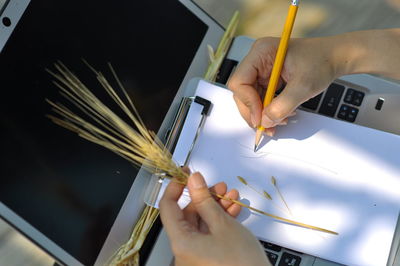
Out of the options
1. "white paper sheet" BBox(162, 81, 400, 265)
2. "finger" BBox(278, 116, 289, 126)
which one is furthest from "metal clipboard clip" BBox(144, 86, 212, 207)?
"finger" BBox(278, 116, 289, 126)

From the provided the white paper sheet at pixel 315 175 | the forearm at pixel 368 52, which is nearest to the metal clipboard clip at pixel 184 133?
the white paper sheet at pixel 315 175

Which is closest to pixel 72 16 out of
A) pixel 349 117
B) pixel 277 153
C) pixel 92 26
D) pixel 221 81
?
pixel 92 26

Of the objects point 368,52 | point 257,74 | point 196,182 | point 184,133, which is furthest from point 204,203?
point 368,52

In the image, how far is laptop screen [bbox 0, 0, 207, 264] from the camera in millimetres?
551

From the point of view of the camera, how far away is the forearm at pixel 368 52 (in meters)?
0.65

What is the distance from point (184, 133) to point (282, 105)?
160 millimetres

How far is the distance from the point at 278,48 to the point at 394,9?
42 cm

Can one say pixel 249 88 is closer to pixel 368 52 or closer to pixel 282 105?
pixel 282 105

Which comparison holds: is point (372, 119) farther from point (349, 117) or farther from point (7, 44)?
point (7, 44)

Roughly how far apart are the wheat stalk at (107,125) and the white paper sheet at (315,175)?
0.02 metres

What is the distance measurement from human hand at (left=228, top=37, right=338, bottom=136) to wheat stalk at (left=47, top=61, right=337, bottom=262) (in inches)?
5.6

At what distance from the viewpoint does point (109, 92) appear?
2.03ft

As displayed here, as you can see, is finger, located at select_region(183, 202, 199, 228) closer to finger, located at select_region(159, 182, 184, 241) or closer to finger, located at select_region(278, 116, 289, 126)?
finger, located at select_region(159, 182, 184, 241)

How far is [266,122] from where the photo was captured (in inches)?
23.7
